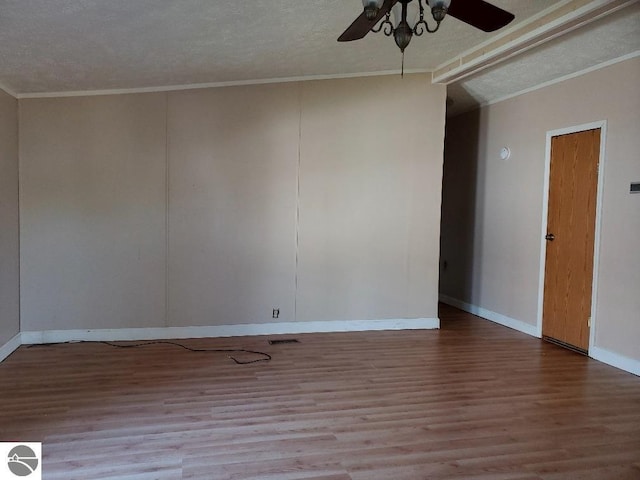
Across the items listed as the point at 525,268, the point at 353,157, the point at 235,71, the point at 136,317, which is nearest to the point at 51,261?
the point at 136,317

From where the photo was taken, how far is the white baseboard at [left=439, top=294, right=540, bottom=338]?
15.9 feet

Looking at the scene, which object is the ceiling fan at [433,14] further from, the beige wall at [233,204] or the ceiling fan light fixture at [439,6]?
the beige wall at [233,204]

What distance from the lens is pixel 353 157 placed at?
4770mm

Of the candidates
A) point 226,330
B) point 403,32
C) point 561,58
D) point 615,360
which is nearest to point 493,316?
point 615,360

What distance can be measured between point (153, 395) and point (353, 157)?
2.97 m

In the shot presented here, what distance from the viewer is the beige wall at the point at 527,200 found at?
12.2 ft

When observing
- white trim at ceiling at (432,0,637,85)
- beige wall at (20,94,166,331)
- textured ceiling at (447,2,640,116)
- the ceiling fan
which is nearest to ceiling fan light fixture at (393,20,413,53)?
the ceiling fan

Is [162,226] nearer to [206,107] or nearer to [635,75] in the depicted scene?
[206,107]

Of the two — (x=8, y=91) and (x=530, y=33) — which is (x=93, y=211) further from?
(x=530, y=33)

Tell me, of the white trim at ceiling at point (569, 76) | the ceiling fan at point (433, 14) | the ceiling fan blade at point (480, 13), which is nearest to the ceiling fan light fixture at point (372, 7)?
the ceiling fan at point (433, 14)

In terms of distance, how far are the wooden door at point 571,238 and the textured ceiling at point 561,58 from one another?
63 cm

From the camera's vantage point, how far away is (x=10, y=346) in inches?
153

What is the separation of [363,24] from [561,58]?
8.23 feet

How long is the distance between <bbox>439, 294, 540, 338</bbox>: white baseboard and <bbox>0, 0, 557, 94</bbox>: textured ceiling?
2927 mm
